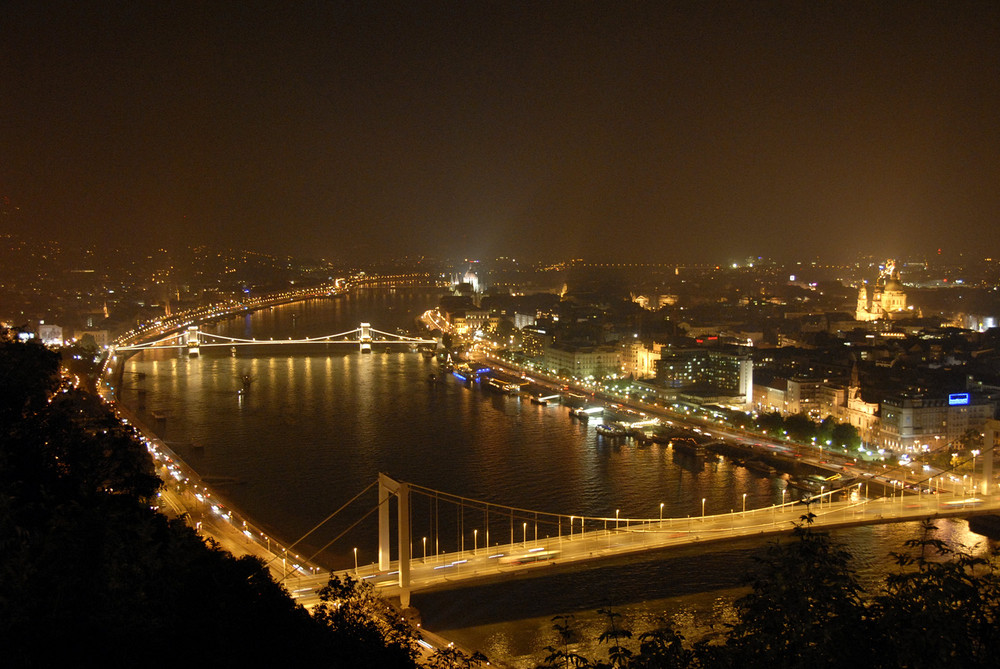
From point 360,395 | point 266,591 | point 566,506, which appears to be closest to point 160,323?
point 360,395

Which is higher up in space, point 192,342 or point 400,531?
point 400,531

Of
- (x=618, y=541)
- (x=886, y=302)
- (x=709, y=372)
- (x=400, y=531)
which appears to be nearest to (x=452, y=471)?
(x=618, y=541)

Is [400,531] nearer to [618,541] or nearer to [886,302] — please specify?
[618,541]

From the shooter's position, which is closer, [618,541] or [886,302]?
[618,541]

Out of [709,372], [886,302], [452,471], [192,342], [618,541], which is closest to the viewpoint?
[618,541]

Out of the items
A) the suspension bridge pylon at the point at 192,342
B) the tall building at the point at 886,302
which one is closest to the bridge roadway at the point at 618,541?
the suspension bridge pylon at the point at 192,342

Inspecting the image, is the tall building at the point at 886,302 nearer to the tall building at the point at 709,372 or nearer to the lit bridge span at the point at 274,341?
the tall building at the point at 709,372
